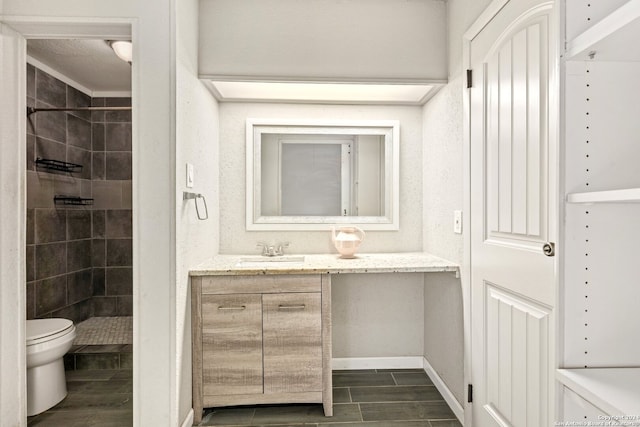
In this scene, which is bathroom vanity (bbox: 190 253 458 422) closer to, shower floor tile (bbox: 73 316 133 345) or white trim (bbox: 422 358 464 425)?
white trim (bbox: 422 358 464 425)

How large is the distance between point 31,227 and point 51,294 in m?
0.59

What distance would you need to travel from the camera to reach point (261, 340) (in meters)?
1.99

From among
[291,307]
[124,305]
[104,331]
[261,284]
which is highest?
[261,284]

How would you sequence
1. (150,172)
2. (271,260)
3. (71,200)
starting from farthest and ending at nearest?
1. (71,200)
2. (271,260)
3. (150,172)

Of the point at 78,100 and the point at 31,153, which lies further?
the point at 78,100

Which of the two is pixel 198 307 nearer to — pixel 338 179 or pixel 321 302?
pixel 321 302

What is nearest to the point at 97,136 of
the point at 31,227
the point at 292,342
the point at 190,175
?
the point at 31,227

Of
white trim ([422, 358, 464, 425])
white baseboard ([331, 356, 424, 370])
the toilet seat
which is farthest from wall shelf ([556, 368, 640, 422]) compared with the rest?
the toilet seat

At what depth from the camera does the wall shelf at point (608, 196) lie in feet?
2.67

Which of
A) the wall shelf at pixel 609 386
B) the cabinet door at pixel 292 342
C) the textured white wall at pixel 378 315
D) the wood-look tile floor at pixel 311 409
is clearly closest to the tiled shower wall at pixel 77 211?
the wood-look tile floor at pixel 311 409

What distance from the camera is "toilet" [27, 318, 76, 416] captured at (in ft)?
6.59

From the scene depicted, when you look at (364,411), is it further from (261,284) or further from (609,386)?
(609,386)

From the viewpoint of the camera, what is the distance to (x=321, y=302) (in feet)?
6.62

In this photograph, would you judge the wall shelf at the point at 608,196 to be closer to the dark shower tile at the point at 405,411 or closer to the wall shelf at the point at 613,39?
the wall shelf at the point at 613,39
